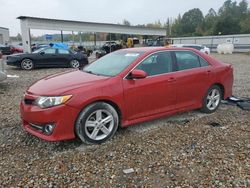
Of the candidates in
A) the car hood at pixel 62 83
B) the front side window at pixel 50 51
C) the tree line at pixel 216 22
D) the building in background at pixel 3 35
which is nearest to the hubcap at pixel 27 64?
the front side window at pixel 50 51

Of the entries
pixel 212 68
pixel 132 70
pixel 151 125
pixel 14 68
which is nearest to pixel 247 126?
pixel 212 68

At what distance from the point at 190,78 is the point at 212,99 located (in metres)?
0.95

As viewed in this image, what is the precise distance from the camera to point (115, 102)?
410 cm

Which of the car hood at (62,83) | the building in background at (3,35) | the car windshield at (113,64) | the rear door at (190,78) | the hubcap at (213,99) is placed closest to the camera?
the car hood at (62,83)

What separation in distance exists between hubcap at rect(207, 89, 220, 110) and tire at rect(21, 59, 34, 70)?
36.4 feet

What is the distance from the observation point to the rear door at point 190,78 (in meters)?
4.95

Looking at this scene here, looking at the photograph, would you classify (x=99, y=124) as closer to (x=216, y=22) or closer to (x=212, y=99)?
(x=212, y=99)

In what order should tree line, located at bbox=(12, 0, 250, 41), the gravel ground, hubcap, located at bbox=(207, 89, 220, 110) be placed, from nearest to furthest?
1. the gravel ground
2. hubcap, located at bbox=(207, 89, 220, 110)
3. tree line, located at bbox=(12, 0, 250, 41)

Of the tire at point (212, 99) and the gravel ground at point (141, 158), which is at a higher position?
the tire at point (212, 99)

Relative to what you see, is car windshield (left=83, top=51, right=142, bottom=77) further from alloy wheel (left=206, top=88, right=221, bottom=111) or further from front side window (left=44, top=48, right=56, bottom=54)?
front side window (left=44, top=48, right=56, bottom=54)

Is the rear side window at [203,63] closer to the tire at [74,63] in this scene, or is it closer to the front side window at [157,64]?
the front side window at [157,64]

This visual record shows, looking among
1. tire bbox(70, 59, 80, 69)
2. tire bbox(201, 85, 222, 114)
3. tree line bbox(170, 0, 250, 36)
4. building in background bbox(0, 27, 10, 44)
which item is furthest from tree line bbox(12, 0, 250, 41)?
tire bbox(201, 85, 222, 114)

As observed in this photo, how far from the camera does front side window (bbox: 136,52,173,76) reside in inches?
179

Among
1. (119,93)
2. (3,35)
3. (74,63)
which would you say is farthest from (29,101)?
(3,35)
